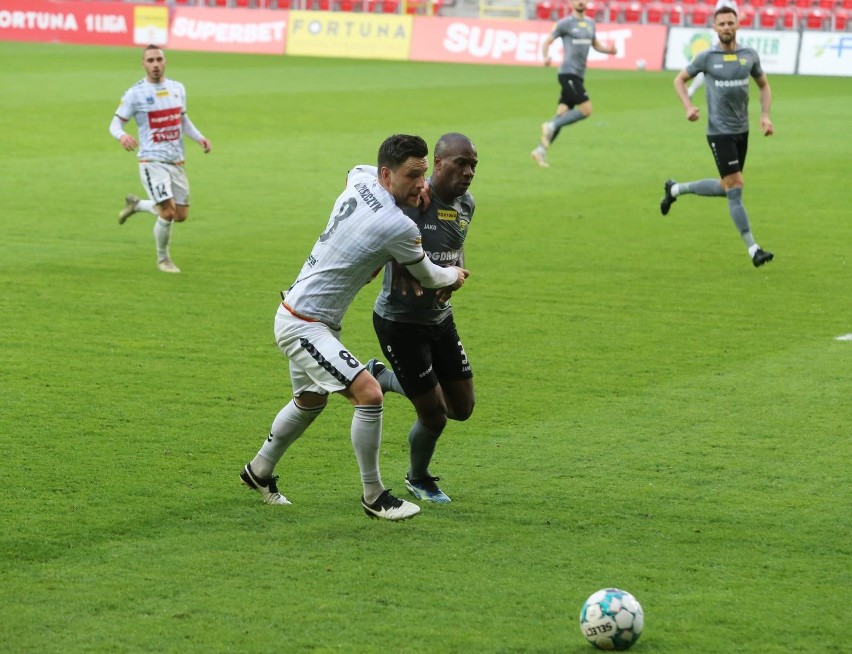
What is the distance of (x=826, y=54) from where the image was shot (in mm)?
34688

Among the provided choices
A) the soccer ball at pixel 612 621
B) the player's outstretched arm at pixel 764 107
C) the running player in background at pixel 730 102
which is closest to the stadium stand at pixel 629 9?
the player's outstretched arm at pixel 764 107

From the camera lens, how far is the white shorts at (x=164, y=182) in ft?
43.8

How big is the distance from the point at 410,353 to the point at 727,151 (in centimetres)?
790

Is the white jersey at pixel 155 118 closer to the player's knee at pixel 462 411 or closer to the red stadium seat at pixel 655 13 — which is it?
the player's knee at pixel 462 411

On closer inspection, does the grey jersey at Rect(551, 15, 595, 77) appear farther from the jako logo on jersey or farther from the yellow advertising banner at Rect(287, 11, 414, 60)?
the yellow advertising banner at Rect(287, 11, 414, 60)

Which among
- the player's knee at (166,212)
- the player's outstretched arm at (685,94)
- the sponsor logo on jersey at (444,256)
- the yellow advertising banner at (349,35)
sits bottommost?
the yellow advertising banner at (349,35)

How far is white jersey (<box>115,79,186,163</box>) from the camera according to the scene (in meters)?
13.4

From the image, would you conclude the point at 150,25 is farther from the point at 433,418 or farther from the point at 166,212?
the point at 433,418

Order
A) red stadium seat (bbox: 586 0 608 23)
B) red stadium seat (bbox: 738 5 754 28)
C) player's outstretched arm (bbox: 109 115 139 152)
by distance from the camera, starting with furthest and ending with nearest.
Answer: red stadium seat (bbox: 586 0 608 23) → red stadium seat (bbox: 738 5 754 28) → player's outstretched arm (bbox: 109 115 139 152)

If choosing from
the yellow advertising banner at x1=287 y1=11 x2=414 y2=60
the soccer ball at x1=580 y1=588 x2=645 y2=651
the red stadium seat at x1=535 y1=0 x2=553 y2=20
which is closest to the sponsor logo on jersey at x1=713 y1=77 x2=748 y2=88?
the soccer ball at x1=580 y1=588 x2=645 y2=651

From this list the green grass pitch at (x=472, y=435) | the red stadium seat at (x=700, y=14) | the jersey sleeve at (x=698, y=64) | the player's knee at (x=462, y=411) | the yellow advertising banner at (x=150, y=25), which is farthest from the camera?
the yellow advertising banner at (x=150, y=25)

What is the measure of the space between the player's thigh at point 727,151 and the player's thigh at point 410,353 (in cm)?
770

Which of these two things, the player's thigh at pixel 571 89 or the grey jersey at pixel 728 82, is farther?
the player's thigh at pixel 571 89

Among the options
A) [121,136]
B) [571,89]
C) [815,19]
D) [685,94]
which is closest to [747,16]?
[815,19]
